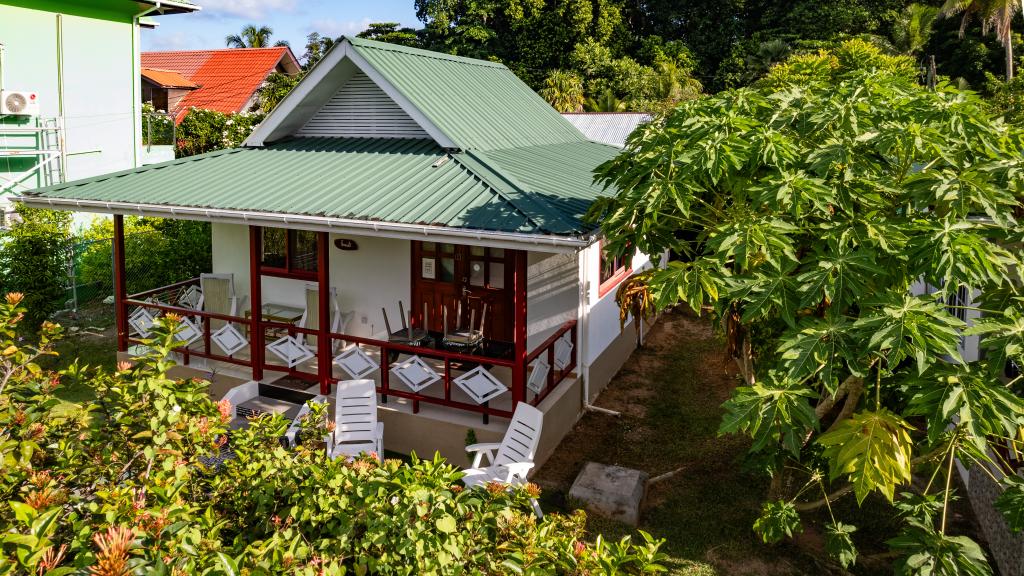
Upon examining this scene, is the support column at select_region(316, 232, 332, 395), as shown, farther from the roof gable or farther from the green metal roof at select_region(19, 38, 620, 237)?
the roof gable

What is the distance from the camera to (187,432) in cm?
388

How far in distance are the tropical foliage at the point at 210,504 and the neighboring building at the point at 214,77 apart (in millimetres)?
34294

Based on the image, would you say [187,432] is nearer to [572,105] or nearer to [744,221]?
[744,221]

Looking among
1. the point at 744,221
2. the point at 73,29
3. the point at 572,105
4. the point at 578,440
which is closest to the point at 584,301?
the point at 578,440

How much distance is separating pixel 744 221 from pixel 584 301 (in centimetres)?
495

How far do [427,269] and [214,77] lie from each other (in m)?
34.9

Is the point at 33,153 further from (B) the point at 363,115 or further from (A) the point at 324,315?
(A) the point at 324,315

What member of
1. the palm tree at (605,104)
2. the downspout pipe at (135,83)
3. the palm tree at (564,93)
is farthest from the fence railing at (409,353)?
the palm tree at (605,104)

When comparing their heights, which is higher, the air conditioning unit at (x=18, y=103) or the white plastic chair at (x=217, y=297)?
the air conditioning unit at (x=18, y=103)

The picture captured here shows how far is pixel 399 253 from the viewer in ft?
38.6

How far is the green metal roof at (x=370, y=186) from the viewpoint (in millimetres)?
8773

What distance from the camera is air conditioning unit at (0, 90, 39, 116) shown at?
53.3 ft

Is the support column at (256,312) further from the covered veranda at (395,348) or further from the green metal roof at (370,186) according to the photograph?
the green metal roof at (370,186)

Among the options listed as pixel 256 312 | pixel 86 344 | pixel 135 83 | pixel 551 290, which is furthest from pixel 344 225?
Result: pixel 135 83
